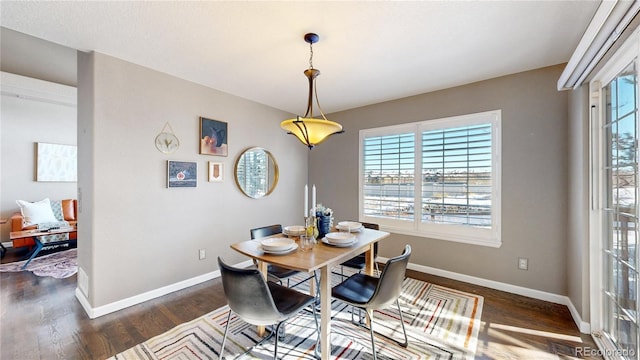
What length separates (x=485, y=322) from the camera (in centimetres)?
224

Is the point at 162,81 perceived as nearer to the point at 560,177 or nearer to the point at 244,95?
the point at 244,95

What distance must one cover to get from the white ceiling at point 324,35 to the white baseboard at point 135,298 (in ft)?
7.96

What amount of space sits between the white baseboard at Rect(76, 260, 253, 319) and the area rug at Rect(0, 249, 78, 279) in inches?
42.7

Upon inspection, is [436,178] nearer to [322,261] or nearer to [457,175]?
[457,175]

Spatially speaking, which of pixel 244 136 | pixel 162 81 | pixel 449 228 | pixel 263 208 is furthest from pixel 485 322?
pixel 162 81

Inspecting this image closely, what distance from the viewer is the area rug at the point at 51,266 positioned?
331 centimetres

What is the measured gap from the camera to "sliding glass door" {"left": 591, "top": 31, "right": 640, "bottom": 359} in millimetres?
1536

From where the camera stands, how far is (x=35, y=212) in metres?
4.24

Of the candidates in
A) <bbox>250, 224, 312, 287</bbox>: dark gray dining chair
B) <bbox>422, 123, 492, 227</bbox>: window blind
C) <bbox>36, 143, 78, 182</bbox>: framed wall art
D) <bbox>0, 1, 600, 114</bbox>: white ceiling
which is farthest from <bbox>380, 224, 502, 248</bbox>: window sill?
<bbox>36, 143, 78, 182</bbox>: framed wall art

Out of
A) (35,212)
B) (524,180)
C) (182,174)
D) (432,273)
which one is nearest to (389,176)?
(432,273)

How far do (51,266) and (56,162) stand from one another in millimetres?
2474

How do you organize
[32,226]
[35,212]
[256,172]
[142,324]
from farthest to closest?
1. [35,212]
2. [32,226]
3. [256,172]
4. [142,324]

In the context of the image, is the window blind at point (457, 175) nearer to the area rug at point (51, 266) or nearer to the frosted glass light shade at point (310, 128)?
the frosted glass light shade at point (310, 128)

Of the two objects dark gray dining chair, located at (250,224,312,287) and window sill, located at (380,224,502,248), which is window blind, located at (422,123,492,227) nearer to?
window sill, located at (380,224,502,248)
